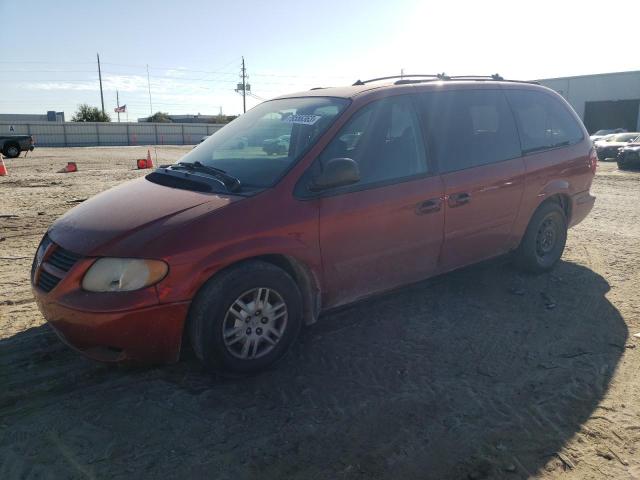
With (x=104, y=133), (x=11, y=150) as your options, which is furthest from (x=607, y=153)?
(x=104, y=133)

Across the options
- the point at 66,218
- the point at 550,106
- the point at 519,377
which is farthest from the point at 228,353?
the point at 550,106

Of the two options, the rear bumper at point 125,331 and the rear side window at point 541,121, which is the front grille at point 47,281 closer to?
the rear bumper at point 125,331

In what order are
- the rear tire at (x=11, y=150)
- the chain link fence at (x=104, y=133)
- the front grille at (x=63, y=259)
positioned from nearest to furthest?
the front grille at (x=63, y=259) < the rear tire at (x=11, y=150) < the chain link fence at (x=104, y=133)

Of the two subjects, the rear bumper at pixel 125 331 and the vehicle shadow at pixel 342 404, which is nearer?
the vehicle shadow at pixel 342 404

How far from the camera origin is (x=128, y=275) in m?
2.84

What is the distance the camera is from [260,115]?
4359 mm

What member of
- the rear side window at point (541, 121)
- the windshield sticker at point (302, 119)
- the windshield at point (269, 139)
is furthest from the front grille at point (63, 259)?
the rear side window at point (541, 121)

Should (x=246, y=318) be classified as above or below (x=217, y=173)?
below

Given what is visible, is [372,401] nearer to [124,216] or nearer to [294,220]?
[294,220]

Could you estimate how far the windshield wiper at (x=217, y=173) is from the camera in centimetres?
337

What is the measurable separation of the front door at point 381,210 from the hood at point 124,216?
2.65 feet

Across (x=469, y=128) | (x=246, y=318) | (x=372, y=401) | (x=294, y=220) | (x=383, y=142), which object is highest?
(x=469, y=128)

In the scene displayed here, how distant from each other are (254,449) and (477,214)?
2.78m

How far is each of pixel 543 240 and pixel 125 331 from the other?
4227 millimetres
